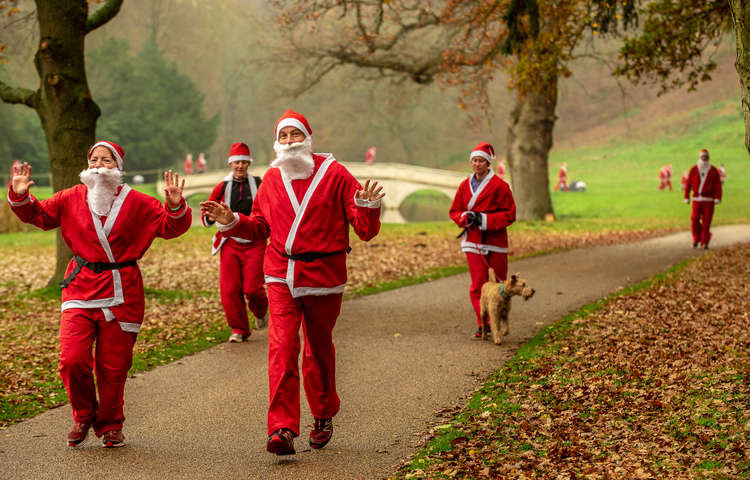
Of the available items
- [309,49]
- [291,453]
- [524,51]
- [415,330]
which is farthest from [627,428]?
[309,49]

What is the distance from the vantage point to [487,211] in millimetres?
9328

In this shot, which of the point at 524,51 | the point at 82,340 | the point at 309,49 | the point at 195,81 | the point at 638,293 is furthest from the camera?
the point at 195,81

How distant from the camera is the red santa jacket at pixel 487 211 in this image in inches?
363

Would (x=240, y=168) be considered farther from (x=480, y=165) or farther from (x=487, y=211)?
(x=487, y=211)

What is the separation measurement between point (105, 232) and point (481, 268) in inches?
193

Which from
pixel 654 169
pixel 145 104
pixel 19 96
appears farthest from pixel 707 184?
pixel 145 104

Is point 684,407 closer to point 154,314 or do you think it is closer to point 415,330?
point 415,330

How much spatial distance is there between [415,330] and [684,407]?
4412 mm

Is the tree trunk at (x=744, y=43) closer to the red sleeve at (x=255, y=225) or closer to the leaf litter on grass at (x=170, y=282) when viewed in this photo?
the red sleeve at (x=255, y=225)

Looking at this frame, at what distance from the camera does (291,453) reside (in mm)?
5320

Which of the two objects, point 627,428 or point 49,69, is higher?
point 49,69

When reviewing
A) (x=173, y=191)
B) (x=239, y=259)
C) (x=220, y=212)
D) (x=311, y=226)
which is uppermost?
(x=173, y=191)

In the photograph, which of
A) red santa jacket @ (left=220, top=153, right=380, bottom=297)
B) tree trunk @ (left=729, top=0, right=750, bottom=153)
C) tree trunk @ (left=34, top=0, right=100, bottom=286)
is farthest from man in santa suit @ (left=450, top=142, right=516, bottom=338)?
tree trunk @ (left=34, top=0, right=100, bottom=286)

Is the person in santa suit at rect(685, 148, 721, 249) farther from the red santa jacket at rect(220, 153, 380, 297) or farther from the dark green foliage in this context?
the dark green foliage
